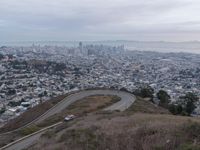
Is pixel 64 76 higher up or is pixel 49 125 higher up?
pixel 49 125

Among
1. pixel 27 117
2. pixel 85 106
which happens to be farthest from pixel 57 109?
pixel 27 117

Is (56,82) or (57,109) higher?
(57,109)

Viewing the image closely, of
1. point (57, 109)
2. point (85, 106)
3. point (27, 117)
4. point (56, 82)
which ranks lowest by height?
point (56, 82)

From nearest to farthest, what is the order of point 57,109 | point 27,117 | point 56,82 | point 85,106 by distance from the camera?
1. point 27,117
2. point 85,106
3. point 57,109
4. point 56,82

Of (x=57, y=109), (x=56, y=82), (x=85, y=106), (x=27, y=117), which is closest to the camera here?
(x=27, y=117)

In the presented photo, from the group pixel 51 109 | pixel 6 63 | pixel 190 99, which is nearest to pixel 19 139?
pixel 51 109

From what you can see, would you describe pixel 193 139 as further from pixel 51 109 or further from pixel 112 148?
pixel 51 109

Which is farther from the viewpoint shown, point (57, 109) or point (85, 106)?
point (57, 109)

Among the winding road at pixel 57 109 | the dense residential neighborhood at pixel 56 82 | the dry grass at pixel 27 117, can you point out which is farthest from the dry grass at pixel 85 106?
the dense residential neighborhood at pixel 56 82

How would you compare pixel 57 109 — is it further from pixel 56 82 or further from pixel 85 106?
pixel 56 82

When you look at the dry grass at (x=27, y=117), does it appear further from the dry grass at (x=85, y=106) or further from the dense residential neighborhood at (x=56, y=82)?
the dense residential neighborhood at (x=56, y=82)

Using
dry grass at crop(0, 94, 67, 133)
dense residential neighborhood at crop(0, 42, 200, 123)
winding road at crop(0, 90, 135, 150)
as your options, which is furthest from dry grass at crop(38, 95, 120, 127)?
dense residential neighborhood at crop(0, 42, 200, 123)
